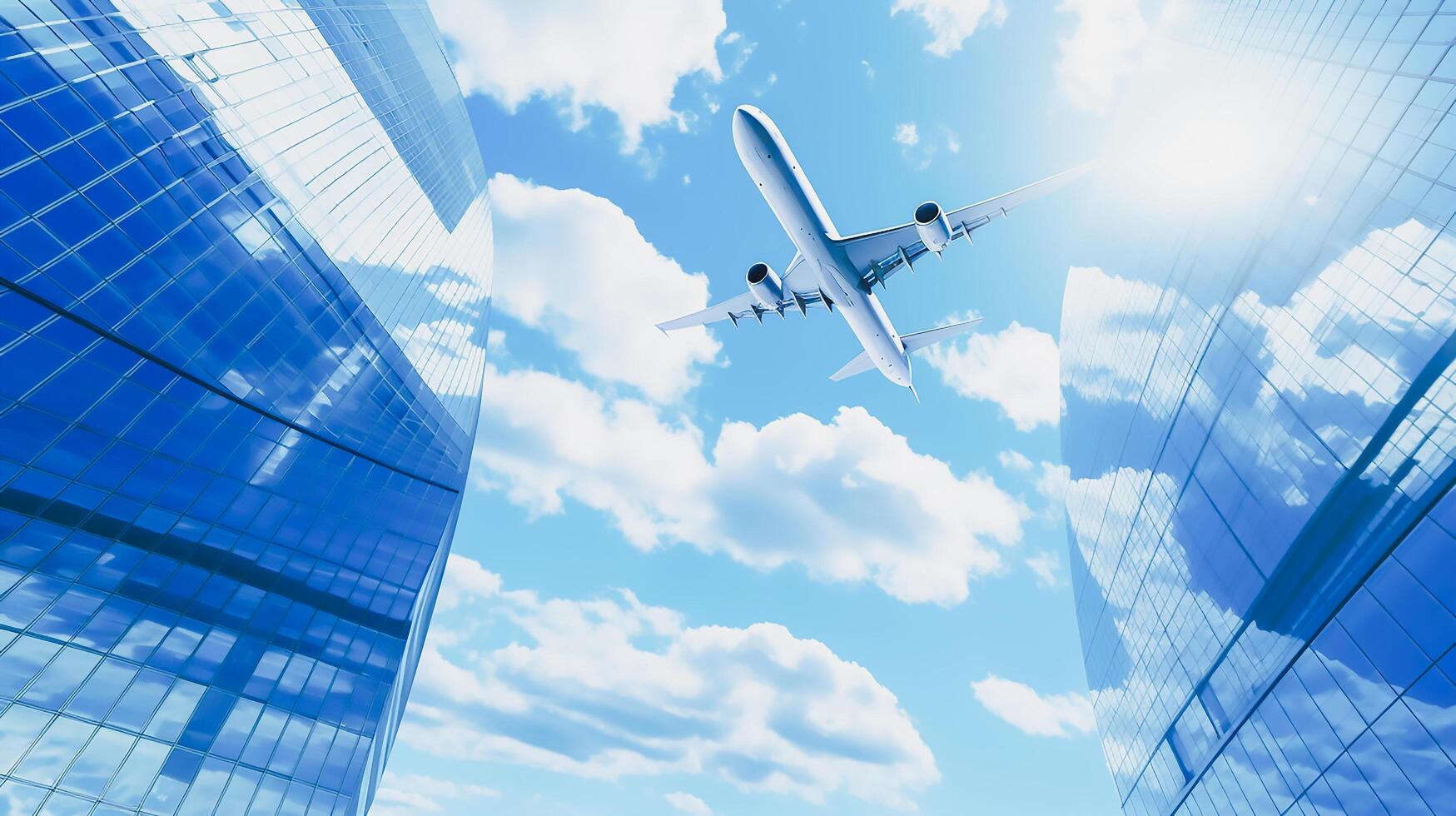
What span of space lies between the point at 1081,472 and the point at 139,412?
68635 mm

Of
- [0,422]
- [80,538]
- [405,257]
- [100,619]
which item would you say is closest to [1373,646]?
[100,619]

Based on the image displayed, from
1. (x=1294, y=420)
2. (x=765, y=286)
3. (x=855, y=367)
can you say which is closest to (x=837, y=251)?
(x=765, y=286)

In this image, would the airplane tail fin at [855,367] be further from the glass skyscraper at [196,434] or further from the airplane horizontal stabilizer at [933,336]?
the glass skyscraper at [196,434]

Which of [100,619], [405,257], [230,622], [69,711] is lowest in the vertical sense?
[69,711]

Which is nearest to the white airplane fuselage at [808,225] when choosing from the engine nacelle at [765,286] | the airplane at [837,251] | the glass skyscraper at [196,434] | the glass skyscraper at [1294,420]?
the airplane at [837,251]

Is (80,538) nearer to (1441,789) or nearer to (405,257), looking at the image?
(405,257)

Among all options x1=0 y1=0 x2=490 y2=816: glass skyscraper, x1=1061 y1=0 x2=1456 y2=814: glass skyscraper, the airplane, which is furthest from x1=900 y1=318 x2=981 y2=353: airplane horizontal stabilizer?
x1=0 y1=0 x2=490 y2=816: glass skyscraper

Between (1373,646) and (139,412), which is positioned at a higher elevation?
(139,412)

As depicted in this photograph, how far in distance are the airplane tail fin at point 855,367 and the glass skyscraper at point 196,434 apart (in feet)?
102

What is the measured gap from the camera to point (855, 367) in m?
50.5

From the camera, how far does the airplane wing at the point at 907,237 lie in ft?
119

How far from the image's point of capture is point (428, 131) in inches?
2532

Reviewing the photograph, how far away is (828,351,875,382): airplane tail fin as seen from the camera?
1941 inches

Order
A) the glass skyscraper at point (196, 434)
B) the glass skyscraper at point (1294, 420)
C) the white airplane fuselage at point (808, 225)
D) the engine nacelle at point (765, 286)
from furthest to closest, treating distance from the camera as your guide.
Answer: the engine nacelle at point (765, 286), the white airplane fuselage at point (808, 225), the glass skyscraper at point (1294, 420), the glass skyscraper at point (196, 434)
